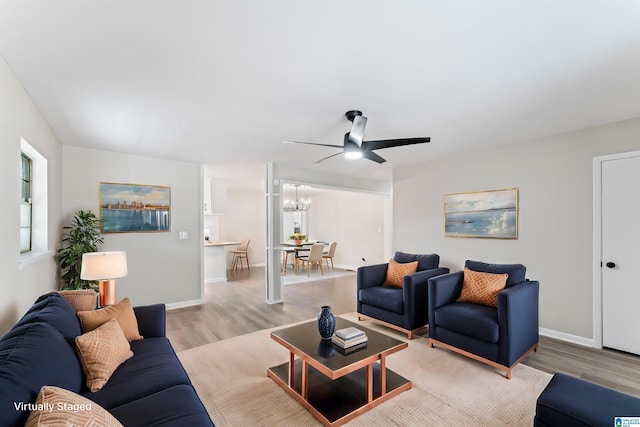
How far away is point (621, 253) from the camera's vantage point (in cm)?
327

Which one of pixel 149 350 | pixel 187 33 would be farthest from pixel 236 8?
pixel 149 350

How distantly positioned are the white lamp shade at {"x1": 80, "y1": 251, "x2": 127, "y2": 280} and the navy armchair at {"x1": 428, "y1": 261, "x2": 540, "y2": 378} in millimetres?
3182

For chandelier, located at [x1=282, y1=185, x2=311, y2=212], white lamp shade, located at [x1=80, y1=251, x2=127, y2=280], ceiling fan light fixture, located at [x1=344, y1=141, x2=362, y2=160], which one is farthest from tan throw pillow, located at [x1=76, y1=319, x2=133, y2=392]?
chandelier, located at [x1=282, y1=185, x2=311, y2=212]

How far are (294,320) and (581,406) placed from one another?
3.24 m

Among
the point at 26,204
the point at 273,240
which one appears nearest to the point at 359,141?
the point at 273,240

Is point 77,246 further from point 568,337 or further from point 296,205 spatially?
point 296,205

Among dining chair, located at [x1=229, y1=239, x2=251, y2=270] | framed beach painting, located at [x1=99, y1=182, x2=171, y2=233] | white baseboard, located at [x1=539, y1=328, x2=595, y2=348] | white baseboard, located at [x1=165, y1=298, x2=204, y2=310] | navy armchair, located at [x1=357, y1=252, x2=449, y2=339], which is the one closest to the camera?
white baseboard, located at [x1=539, y1=328, x2=595, y2=348]

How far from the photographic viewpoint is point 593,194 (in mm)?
3443

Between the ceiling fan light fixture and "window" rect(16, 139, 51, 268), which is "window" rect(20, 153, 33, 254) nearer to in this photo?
"window" rect(16, 139, 51, 268)

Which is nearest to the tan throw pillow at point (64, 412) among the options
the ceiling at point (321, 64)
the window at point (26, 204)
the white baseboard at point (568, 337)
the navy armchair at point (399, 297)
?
the ceiling at point (321, 64)

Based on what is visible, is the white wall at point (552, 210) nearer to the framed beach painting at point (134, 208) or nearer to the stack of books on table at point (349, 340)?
the stack of books on table at point (349, 340)

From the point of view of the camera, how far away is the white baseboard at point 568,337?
3420 millimetres

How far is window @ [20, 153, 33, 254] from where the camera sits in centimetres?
291

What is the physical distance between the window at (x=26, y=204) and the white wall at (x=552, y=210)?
5186mm
